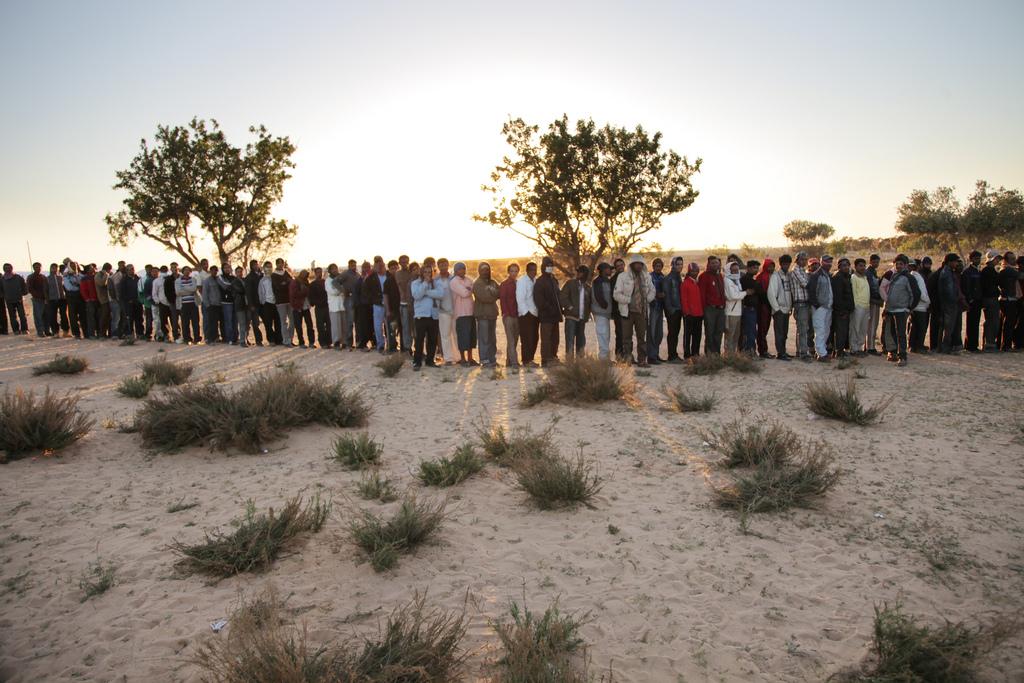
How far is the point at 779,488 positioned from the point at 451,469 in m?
2.94

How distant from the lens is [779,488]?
511 centimetres

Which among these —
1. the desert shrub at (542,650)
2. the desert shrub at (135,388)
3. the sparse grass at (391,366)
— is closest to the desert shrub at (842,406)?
the desert shrub at (542,650)

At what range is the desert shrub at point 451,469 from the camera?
5691 mm

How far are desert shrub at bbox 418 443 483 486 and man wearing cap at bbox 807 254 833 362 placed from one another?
28.8 feet

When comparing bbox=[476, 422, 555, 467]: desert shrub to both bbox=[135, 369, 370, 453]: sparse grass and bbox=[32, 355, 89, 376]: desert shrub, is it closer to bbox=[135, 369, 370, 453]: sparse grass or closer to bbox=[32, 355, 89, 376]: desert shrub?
bbox=[135, 369, 370, 453]: sparse grass

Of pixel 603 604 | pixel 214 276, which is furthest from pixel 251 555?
pixel 214 276

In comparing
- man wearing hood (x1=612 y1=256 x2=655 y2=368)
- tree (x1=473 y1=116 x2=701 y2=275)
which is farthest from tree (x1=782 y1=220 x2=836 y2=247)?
man wearing hood (x1=612 y1=256 x2=655 y2=368)

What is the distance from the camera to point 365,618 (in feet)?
11.9

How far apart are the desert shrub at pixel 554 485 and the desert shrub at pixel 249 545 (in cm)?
177

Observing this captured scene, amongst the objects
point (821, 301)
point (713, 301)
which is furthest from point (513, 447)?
point (821, 301)

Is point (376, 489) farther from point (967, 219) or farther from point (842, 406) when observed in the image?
point (967, 219)

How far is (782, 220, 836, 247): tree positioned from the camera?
54.7m

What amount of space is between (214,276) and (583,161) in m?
13.7

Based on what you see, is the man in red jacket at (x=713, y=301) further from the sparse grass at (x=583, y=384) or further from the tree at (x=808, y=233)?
the tree at (x=808, y=233)
